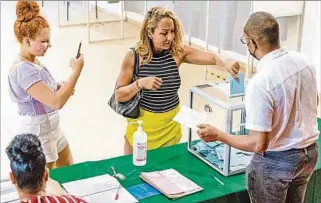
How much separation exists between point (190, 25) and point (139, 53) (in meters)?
3.97

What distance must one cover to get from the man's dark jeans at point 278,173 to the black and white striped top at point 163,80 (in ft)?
2.78

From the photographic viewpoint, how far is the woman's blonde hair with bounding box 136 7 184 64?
2930 mm

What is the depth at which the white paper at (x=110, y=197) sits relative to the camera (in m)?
2.38

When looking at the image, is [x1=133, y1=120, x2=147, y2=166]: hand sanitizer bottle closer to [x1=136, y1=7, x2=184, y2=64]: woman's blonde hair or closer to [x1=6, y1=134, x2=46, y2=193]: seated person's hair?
[x1=136, y1=7, x2=184, y2=64]: woman's blonde hair

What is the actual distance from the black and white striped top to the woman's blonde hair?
0.04 metres

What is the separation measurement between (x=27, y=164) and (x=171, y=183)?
912mm

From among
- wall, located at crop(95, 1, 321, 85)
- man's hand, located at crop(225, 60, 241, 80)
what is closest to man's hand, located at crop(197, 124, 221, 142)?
man's hand, located at crop(225, 60, 241, 80)

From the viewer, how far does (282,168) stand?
222cm

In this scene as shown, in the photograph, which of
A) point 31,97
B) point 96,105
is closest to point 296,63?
point 31,97

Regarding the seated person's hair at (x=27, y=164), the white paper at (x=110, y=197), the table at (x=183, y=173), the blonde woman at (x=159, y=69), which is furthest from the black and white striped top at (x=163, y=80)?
the seated person's hair at (x=27, y=164)

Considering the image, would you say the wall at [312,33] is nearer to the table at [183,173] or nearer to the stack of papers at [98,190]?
the table at [183,173]

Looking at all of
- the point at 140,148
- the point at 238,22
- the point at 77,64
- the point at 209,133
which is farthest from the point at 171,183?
the point at 238,22

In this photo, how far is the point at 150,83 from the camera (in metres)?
2.80

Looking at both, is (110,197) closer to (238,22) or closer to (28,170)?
(28,170)
